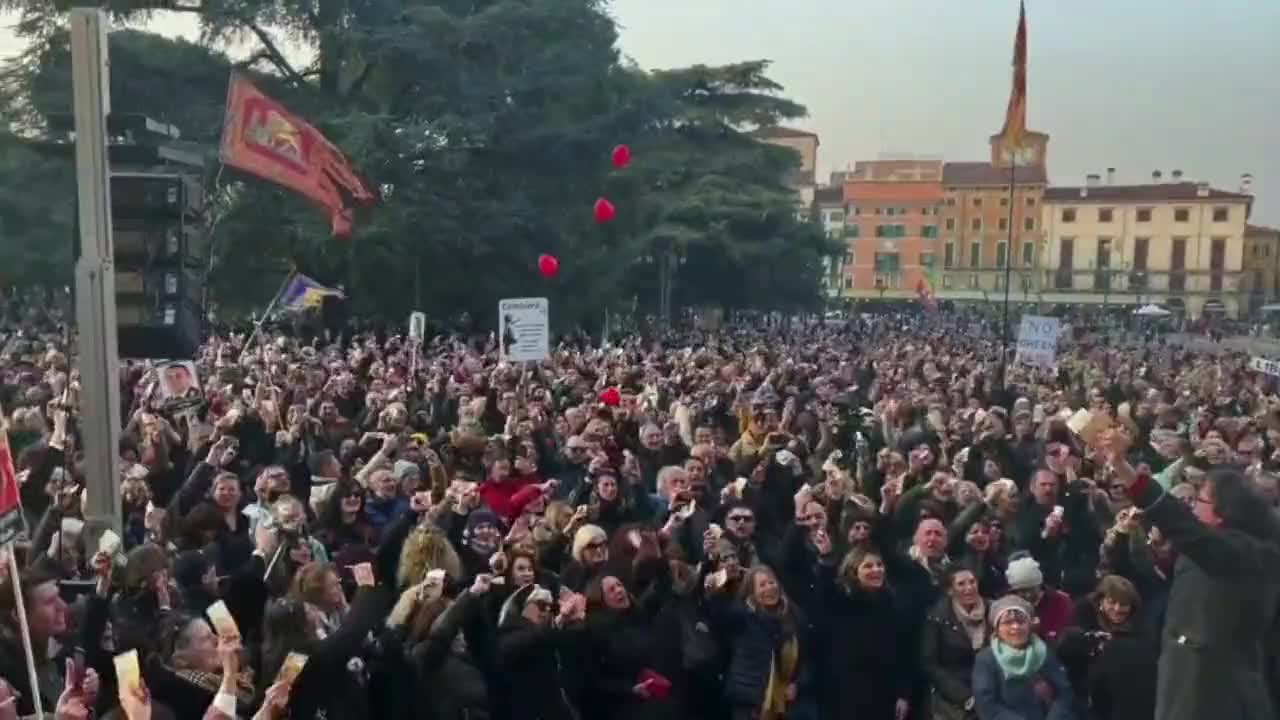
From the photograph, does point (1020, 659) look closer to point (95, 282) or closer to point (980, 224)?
point (95, 282)

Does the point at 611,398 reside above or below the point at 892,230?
below

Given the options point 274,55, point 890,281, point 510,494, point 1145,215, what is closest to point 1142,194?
point 1145,215

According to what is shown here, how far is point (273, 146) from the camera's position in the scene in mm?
10820

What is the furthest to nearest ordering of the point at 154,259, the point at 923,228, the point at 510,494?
the point at 923,228
the point at 510,494
the point at 154,259

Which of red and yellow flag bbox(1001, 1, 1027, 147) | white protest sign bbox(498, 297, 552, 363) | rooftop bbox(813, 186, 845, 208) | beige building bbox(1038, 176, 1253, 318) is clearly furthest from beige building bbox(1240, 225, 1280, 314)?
white protest sign bbox(498, 297, 552, 363)

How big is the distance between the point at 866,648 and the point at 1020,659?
96 cm

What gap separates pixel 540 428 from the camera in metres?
11.2

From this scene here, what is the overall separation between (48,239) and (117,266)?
27.0m

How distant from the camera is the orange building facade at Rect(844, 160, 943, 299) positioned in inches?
4385

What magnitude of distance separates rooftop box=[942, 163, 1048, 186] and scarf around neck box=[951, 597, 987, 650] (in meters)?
106

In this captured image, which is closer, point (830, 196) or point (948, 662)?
point (948, 662)

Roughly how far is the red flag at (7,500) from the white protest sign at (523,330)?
984 cm

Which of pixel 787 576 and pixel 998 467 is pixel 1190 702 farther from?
pixel 998 467

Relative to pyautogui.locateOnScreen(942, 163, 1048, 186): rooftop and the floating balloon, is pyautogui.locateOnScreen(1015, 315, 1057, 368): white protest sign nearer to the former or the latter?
the floating balloon
